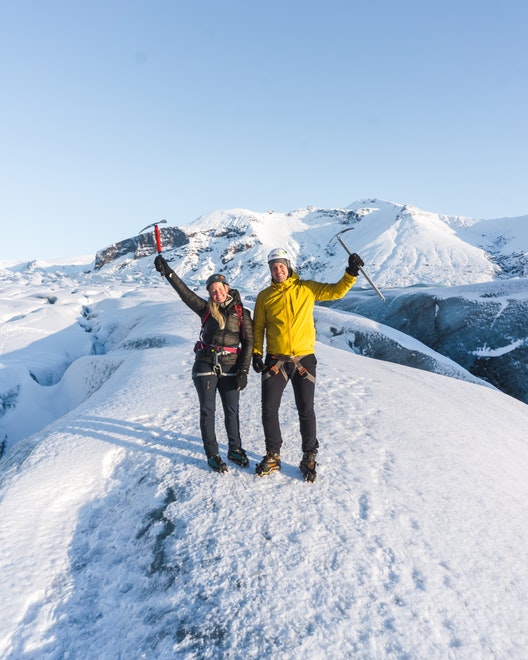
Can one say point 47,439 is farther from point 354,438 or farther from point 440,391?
point 440,391

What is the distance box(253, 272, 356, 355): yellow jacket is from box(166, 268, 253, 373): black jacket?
0.91 ft

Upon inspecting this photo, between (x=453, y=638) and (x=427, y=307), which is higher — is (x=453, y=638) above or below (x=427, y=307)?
above

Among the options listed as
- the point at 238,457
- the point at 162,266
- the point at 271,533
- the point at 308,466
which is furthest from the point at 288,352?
the point at 162,266

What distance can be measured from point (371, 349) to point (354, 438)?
14794 mm

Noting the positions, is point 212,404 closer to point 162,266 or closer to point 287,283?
point 287,283

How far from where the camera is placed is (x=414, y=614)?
11.4 ft

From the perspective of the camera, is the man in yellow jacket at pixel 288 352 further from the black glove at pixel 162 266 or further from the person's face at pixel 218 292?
the black glove at pixel 162 266

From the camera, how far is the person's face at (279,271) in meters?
5.62

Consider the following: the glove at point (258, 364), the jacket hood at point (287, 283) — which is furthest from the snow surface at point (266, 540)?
the jacket hood at point (287, 283)

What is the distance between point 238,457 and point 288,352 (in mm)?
1738

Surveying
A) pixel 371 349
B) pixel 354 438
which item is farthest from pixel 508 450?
pixel 371 349

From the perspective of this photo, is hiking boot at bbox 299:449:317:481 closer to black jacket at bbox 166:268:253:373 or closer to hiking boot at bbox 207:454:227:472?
hiking boot at bbox 207:454:227:472

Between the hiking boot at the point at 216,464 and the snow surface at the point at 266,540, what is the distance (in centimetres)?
14

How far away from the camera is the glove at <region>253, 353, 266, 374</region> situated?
569 cm
